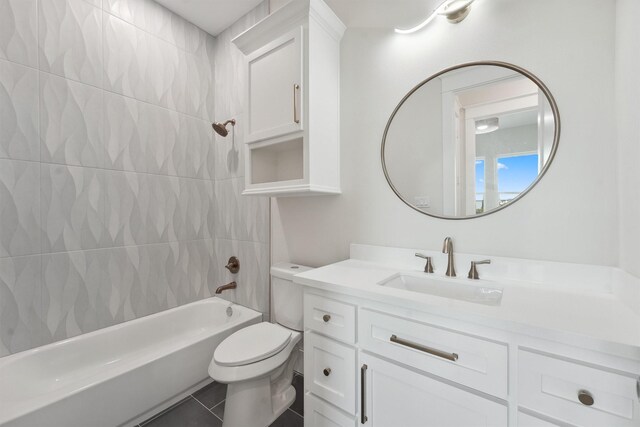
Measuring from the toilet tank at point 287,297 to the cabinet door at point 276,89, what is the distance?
2.75 feet

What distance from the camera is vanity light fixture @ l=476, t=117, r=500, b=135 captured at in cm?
114

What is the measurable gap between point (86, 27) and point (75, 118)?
604 millimetres

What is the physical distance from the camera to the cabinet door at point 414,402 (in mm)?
758

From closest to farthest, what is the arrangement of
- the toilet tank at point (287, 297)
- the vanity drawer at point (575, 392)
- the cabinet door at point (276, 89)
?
the vanity drawer at point (575, 392) < the cabinet door at point (276, 89) < the toilet tank at point (287, 297)

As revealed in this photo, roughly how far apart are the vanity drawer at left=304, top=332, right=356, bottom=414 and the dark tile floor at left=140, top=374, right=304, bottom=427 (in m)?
0.52

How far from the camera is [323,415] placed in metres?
1.13

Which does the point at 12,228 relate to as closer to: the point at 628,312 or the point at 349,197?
the point at 349,197

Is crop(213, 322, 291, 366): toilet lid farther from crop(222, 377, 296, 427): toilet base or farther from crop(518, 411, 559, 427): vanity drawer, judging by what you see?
crop(518, 411, 559, 427): vanity drawer

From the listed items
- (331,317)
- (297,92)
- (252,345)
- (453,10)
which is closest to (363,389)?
(331,317)

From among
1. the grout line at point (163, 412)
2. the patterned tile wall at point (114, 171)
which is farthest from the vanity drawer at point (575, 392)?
the grout line at point (163, 412)

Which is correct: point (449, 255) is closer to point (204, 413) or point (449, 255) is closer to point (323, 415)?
point (323, 415)

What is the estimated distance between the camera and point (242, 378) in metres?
1.24

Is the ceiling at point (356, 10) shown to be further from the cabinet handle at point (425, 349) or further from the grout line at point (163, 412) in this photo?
the grout line at point (163, 412)

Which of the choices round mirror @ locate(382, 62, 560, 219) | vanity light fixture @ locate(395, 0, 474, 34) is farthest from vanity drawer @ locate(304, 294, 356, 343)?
vanity light fixture @ locate(395, 0, 474, 34)
